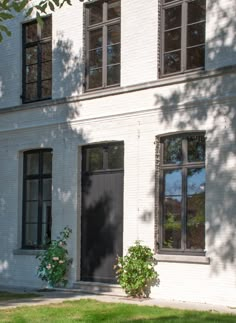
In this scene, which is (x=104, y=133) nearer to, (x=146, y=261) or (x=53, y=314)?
(x=146, y=261)

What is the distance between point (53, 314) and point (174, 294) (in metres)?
2.90

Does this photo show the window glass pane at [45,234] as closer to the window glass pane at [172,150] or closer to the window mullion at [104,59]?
the window mullion at [104,59]

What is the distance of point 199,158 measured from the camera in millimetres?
13070

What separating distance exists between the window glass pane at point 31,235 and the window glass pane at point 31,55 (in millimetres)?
4190

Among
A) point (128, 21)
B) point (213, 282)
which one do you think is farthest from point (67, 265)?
point (128, 21)

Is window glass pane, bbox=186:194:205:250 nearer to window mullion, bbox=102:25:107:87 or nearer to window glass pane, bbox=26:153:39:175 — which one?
window mullion, bbox=102:25:107:87

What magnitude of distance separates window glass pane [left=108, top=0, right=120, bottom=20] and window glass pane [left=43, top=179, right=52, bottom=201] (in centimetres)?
427

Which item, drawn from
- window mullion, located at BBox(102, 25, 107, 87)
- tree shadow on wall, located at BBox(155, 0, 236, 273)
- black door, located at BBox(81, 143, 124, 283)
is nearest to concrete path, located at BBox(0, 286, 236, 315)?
black door, located at BBox(81, 143, 124, 283)

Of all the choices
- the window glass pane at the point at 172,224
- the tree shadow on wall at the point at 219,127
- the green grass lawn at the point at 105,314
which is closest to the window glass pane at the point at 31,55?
the tree shadow on wall at the point at 219,127

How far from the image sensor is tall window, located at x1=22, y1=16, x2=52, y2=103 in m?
16.7

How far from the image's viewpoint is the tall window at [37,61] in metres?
16.7

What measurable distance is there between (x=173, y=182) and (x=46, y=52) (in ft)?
17.8

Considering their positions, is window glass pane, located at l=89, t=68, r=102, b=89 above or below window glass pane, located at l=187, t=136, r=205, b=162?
above

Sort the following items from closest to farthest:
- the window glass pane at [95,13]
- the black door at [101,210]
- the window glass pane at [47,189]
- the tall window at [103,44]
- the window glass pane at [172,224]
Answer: the window glass pane at [172,224] < the black door at [101,210] < the tall window at [103,44] < the window glass pane at [95,13] < the window glass pane at [47,189]
